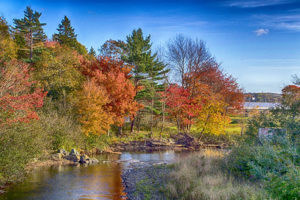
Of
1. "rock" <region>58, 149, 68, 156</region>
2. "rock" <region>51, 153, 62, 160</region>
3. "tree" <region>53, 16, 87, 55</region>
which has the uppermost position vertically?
"tree" <region>53, 16, 87, 55</region>

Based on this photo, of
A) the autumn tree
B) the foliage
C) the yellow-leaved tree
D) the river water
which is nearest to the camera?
the river water

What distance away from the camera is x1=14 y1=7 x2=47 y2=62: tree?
123 ft

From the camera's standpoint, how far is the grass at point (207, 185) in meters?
9.36

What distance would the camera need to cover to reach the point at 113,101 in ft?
95.9

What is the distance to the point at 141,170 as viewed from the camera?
707 inches

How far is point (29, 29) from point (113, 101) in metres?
19.4

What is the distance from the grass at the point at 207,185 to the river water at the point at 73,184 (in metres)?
2.77

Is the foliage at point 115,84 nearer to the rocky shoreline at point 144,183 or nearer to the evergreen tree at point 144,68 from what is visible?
the evergreen tree at point 144,68

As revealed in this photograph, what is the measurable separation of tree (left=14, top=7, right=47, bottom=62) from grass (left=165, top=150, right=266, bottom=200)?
97.8 ft

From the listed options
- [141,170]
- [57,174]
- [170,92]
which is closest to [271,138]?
[141,170]

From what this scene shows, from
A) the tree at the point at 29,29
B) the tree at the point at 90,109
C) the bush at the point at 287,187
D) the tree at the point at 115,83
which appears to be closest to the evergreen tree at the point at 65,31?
the tree at the point at 29,29

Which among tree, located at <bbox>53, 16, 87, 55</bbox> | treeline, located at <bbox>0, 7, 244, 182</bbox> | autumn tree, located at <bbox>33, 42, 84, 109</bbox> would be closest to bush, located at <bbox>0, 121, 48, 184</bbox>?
treeline, located at <bbox>0, 7, 244, 182</bbox>

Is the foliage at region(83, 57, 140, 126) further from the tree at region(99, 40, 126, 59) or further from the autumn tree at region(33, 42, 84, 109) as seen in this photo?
the tree at region(99, 40, 126, 59)

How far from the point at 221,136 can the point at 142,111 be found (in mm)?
10722
